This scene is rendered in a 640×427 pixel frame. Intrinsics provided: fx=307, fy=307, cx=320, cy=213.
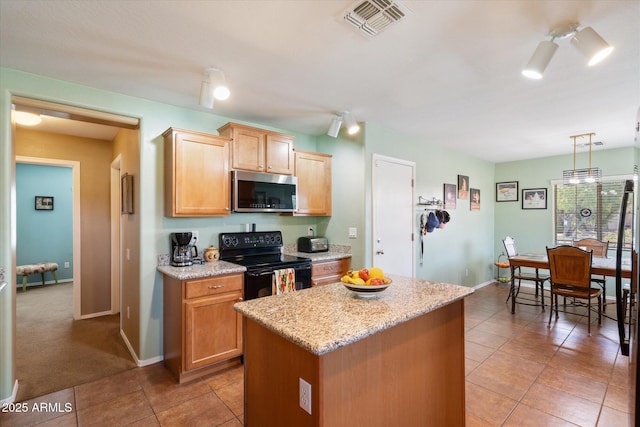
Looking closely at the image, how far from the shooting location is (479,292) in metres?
5.35

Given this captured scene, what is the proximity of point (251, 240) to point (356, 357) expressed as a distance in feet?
7.52

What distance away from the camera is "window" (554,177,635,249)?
4.87 meters

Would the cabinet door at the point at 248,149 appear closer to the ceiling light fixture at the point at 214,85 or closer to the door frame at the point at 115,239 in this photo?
the ceiling light fixture at the point at 214,85

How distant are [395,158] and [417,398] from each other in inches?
115

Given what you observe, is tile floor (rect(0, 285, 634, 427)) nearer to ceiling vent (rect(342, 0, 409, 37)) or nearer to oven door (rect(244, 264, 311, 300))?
oven door (rect(244, 264, 311, 300))

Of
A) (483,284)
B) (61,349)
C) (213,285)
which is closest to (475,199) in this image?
(483,284)

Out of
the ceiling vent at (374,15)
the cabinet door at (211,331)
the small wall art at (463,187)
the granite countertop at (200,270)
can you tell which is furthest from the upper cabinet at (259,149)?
the small wall art at (463,187)

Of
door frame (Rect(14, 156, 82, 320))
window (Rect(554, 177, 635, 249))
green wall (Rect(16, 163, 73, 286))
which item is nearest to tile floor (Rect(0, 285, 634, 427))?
door frame (Rect(14, 156, 82, 320))

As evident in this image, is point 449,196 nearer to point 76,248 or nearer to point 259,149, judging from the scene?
point 259,149

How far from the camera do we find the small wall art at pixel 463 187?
17.1 feet

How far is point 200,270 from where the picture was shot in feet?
8.54

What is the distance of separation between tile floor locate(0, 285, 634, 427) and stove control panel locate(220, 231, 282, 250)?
1.20m

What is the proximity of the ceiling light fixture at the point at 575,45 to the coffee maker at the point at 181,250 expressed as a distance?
2.89 m

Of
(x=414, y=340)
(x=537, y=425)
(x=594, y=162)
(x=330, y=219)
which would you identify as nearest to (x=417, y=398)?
(x=414, y=340)
